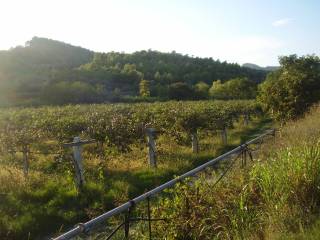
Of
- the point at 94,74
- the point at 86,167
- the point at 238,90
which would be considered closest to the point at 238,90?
the point at 238,90

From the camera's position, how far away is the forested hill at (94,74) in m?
64.9

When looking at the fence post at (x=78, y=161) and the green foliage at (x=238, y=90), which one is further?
the green foliage at (x=238, y=90)

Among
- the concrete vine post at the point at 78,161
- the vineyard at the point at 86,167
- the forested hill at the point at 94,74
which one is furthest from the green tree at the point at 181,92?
the concrete vine post at the point at 78,161

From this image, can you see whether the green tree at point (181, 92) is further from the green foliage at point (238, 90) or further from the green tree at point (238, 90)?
the green tree at point (238, 90)

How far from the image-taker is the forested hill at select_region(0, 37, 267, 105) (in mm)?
64875

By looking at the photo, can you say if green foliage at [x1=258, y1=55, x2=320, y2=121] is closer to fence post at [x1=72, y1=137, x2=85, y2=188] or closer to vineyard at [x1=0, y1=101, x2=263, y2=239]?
vineyard at [x1=0, y1=101, x2=263, y2=239]

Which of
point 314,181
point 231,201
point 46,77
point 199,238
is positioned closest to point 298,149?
point 314,181

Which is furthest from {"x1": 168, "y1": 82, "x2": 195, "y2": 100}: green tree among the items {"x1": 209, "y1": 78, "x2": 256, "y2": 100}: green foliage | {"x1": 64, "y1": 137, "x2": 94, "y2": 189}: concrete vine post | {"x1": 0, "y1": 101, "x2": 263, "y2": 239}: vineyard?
{"x1": 64, "y1": 137, "x2": 94, "y2": 189}: concrete vine post

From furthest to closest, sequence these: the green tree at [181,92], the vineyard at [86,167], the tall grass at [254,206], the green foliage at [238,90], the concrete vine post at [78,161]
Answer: the green foliage at [238,90] < the green tree at [181,92] < the concrete vine post at [78,161] < the vineyard at [86,167] < the tall grass at [254,206]

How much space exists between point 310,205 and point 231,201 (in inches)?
36.6

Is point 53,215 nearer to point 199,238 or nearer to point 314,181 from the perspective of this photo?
point 199,238

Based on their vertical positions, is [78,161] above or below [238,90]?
above

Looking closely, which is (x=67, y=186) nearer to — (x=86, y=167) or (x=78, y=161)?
(x=78, y=161)

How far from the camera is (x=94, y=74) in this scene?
94.9 m
